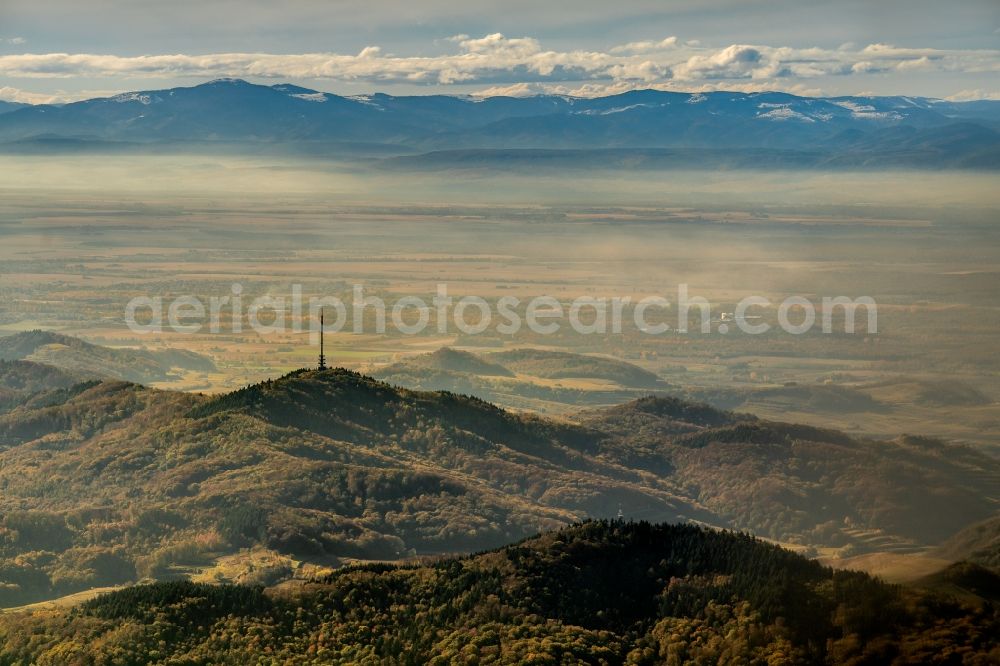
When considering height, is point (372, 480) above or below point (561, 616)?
below

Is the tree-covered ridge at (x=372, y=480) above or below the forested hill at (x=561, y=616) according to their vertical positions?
below

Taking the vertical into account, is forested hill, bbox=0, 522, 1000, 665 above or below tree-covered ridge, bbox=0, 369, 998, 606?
above

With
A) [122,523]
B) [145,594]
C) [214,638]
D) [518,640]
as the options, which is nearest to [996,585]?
[518,640]

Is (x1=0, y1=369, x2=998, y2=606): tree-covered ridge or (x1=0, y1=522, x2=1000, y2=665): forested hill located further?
(x1=0, y1=369, x2=998, y2=606): tree-covered ridge

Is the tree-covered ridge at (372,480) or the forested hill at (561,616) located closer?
the forested hill at (561,616)

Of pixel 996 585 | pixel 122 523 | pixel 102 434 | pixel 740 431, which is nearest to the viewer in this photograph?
pixel 996 585

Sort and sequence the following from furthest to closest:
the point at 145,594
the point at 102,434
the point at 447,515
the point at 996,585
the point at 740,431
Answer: the point at 740,431
the point at 102,434
the point at 447,515
the point at 145,594
the point at 996,585

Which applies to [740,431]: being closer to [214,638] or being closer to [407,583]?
[407,583]

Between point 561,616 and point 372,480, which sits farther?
point 372,480
